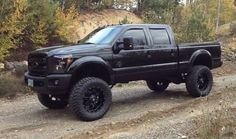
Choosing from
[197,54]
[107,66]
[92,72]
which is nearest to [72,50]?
[92,72]

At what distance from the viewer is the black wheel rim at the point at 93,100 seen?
9523 millimetres

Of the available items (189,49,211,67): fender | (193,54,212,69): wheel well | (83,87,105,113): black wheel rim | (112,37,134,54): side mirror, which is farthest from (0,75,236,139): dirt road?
(112,37,134,54): side mirror

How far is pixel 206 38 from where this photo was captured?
22234mm

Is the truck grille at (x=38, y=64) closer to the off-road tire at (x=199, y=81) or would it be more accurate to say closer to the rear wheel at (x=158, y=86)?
the off-road tire at (x=199, y=81)

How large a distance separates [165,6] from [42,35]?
1116 centimetres

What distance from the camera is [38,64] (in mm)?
9664

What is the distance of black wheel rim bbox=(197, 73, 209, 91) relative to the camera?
40.0 ft

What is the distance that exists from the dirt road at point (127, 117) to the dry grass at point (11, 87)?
1.36 feet

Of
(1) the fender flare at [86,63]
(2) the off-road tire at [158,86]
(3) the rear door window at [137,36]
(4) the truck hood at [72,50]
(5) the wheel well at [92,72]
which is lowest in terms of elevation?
(2) the off-road tire at [158,86]

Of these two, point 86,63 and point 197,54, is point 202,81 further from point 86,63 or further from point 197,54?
point 86,63

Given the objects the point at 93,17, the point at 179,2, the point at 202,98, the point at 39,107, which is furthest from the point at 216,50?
the point at 179,2

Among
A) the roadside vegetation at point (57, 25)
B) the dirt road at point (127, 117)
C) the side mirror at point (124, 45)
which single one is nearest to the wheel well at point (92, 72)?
the side mirror at point (124, 45)

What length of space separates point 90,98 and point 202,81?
4.07 meters

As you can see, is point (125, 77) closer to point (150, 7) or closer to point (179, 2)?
point (150, 7)
